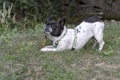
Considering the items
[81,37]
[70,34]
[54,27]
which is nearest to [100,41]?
[81,37]

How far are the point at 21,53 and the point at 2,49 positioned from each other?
48 centimetres

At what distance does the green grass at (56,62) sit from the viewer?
526cm

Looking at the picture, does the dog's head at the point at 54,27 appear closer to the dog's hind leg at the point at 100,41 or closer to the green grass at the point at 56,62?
the green grass at the point at 56,62

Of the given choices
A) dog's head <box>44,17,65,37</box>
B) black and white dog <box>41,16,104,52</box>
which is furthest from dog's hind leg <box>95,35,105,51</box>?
dog's head <box>44,17,65,37</box>

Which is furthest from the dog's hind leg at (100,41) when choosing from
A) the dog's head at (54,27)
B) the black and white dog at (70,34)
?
the dog's head at (54,27)

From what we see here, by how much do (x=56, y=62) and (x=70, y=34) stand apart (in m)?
0.72

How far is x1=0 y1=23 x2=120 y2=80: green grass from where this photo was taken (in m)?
5.26

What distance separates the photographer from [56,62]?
575 cm

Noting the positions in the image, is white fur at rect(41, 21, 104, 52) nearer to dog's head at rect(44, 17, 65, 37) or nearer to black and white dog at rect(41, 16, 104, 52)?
black and white dog at rect(41, 16, 104, 52)

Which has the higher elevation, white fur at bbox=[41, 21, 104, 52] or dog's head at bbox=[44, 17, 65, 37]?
dog's head at bbox=[44, 17, 65, 37]

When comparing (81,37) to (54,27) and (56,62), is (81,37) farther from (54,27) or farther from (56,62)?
(56,62)

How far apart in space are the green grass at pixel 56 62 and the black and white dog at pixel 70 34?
128 mm

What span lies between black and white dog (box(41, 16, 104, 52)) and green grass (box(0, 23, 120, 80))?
5.1 inches

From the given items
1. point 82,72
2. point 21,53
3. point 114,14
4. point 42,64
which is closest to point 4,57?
point 21,53
